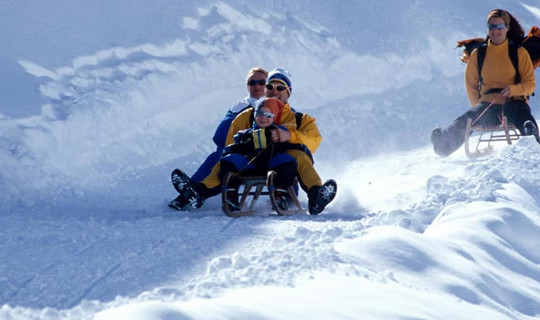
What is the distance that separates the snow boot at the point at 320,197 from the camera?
489 cm

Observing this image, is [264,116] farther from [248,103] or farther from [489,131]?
[489,131]

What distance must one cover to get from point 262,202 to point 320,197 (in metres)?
0.83

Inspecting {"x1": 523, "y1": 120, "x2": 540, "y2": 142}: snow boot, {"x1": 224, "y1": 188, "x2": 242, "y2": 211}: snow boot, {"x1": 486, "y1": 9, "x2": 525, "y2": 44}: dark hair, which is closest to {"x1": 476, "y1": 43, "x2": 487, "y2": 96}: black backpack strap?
{"x1": 486, "y1": 9, "x2": 525, "y2": 44}: dark hair

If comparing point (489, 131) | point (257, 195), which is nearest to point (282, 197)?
point (257, 195)

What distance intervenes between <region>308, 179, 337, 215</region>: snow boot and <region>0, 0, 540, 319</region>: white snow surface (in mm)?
79

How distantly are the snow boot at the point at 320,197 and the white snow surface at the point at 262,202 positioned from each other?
8 cm

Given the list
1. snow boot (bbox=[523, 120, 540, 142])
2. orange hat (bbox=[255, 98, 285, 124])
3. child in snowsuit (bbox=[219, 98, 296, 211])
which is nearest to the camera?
child in snowsuit (bbox=[219, 98, 296, 211])

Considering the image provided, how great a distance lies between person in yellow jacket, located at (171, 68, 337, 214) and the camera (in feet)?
16.2

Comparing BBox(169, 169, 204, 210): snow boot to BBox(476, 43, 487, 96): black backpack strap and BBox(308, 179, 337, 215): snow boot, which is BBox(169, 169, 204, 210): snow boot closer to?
BBox(308, 179, 337, 215): snow boot

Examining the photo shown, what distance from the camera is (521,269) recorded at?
3441 mm

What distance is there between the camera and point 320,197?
4.88m

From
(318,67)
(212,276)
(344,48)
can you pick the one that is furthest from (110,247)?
(344,48)

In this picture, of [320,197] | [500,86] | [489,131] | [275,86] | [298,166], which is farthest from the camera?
[500,86]

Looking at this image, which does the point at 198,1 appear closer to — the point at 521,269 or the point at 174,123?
the point at 174,123
